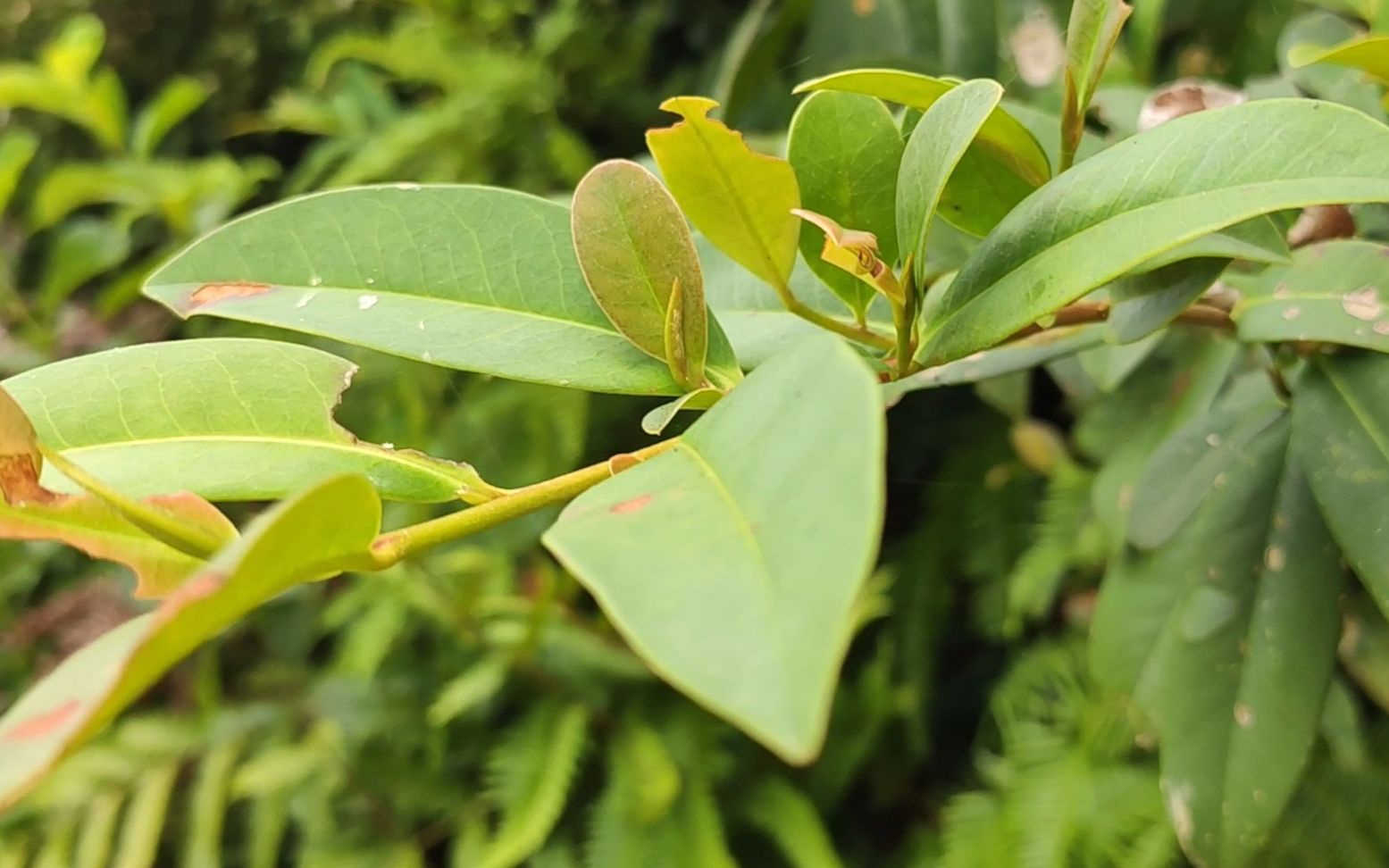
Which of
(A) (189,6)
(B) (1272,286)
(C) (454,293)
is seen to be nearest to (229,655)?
(A) (189,6)

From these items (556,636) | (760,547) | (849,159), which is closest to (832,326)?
(849,159)

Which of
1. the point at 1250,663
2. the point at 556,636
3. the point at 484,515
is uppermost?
the point at 484,515

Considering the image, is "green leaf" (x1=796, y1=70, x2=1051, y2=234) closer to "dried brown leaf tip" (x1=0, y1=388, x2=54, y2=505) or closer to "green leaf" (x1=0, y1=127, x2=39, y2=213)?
"dried brown leaf tip" (x1=0, y1=388, x2=54, y2=505)

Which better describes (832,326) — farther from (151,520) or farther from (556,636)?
(556,636)

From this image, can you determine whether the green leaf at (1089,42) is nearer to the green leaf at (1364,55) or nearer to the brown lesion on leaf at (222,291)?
the green leaf at (1364,55)

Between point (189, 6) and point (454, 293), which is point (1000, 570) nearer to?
point (454, 293)

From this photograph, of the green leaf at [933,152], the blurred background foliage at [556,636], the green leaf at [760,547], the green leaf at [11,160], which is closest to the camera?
the green leaf at [760,547]

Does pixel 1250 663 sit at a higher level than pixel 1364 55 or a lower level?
lower

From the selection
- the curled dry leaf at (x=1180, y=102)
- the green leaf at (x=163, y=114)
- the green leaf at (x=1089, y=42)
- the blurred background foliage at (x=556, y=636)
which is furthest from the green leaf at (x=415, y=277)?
the green leaf at (x=163, y=114)

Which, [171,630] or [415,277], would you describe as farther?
[415,277]
